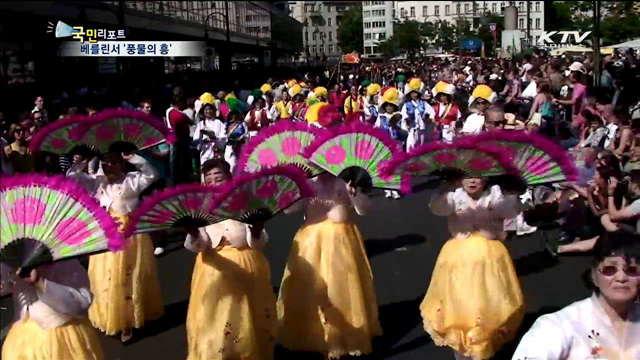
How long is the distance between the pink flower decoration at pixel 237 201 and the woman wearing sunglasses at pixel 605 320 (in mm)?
2046

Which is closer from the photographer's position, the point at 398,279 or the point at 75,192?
the point at 75,192

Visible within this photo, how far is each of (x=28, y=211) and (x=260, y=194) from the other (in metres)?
1.37

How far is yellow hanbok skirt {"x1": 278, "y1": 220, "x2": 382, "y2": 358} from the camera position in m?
5.73

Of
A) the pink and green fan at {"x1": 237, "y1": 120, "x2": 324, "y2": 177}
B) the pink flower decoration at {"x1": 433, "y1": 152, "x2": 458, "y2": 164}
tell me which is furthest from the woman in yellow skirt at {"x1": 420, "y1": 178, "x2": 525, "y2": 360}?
the pink and green fan at {"x1": 237, "y1": 120, "x2": 324, "y2": 177}

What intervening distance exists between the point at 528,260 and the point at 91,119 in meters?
5.20

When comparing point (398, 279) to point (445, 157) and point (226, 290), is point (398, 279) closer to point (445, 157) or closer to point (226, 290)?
point (445, 157)

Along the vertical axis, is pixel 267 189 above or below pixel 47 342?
above

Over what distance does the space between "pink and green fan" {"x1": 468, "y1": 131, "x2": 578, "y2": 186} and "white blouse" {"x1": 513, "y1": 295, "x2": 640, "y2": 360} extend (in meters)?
2.09

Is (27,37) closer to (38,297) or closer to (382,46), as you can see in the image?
(38,297)

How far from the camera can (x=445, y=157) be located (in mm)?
5078

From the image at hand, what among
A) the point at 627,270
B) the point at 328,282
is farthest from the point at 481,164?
the point at 627,270

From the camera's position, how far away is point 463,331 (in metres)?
5.20

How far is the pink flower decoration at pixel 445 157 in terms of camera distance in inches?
199

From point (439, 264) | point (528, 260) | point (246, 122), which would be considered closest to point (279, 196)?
point (439, 264)
